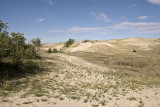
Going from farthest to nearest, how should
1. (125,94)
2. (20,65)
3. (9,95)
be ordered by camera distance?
(20,65)
(125,94)
(9,95)

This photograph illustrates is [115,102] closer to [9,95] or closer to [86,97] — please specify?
[86,97]

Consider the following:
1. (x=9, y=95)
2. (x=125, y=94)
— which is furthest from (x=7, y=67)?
(x=125, y=94)

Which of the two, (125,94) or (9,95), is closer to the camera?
(9,95)

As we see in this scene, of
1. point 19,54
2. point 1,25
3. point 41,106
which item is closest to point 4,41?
point 1,25

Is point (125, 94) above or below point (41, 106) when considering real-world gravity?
below

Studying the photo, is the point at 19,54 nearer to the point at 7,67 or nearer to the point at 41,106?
the point at 7,67

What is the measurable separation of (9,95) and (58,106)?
3.82 m

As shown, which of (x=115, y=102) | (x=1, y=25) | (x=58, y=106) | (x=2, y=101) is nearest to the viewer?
(x=2, y=101)

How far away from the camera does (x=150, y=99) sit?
37.2 feet

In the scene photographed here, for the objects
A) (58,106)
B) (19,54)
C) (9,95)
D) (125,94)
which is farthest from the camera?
(19,54)

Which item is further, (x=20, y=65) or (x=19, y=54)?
(x=20, y=65)

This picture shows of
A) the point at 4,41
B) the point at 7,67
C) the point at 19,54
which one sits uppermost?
the point at 4,41

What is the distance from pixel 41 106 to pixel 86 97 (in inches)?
159

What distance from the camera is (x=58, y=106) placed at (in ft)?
28.8
